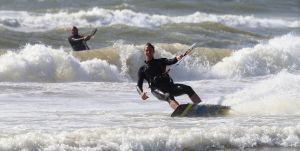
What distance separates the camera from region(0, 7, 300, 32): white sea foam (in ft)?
112

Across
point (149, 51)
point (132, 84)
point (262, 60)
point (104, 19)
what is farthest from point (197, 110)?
point (104, 19)

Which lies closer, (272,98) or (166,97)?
(166,97)

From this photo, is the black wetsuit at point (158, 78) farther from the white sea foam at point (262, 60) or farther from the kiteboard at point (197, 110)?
the white sea foam at point (262, 60)

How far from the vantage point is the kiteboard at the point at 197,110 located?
A: 41.5 ft

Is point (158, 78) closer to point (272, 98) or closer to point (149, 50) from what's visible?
point (149, 50)

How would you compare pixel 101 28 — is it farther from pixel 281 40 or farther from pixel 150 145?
pixel 150 145

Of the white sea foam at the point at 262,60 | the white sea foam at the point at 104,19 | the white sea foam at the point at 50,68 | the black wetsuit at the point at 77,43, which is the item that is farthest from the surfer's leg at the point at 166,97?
the white sea foam at the point at 104,19

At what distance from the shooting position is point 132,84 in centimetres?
1862

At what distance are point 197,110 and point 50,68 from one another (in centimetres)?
694

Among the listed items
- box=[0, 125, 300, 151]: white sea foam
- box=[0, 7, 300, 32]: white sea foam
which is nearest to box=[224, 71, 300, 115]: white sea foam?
box=[0, 125, 300, 151]: white sea foam

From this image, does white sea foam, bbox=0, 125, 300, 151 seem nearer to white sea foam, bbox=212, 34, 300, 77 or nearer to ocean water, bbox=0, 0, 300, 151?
ocean water, bbox=0, 0, 300, 151

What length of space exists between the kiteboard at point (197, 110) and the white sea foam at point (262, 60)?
8111 millimetres

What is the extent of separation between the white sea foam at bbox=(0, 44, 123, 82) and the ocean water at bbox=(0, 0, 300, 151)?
26mm

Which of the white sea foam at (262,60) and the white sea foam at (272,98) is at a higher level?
the white sea foam at (272,98)
